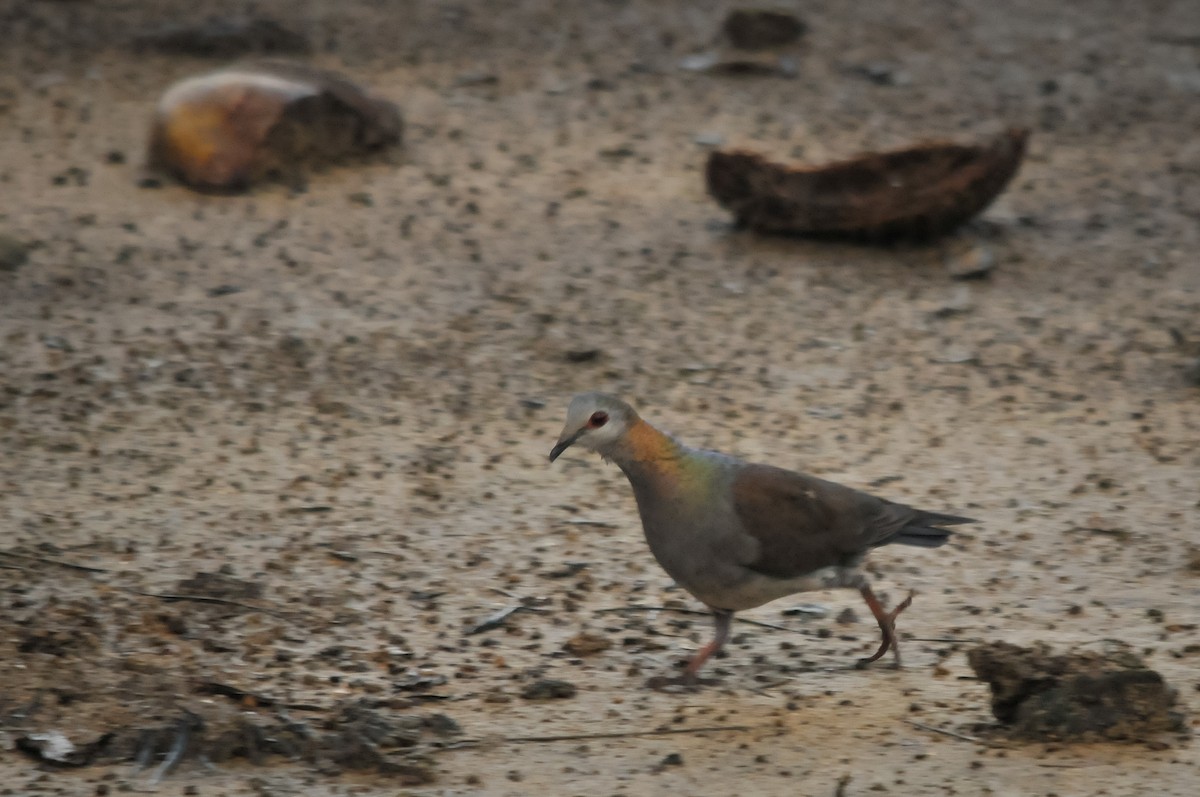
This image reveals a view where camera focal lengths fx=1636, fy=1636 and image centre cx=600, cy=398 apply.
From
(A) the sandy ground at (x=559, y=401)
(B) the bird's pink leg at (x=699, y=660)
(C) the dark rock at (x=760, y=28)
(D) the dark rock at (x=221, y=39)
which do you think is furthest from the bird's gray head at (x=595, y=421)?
(C) the dark rock at (x=760, y=28)

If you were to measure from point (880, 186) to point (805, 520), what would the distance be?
4.19 meters

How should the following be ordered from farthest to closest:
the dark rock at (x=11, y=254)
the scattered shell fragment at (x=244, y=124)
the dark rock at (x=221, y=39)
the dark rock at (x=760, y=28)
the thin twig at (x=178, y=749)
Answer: the dark rock at (x=760, y=28)
the dark rock at (x=221, y=39)
the scattered shell fragment at (x=244, y=124)
the dark rock at (x=11, y=254)
the thin twig at (x=178, y=749)

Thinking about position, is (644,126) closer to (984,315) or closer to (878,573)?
(984,315)

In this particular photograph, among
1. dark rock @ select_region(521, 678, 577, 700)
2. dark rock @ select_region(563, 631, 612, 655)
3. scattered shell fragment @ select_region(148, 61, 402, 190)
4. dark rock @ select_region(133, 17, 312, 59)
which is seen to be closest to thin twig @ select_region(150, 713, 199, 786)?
dark rock @ select_region(521, 678, 577, 700)

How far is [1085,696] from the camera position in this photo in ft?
12.7

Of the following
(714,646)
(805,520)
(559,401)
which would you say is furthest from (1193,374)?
(714,646)

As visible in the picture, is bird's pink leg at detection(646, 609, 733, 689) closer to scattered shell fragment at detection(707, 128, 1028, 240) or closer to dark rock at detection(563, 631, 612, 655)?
dark rock at detection(563, 631, 612, 655)

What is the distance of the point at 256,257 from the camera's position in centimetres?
816

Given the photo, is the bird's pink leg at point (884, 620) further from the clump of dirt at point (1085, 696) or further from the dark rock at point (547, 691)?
the dark rock at point (547, 691)

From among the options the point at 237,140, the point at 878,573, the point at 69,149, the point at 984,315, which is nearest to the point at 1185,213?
the point at 984,315

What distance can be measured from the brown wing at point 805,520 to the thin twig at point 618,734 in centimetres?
44

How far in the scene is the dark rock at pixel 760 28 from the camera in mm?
11844

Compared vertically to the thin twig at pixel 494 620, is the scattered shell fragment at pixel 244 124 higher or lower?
higher

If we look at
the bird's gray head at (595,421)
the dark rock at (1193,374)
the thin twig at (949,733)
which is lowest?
the thin twig at (949,733)
